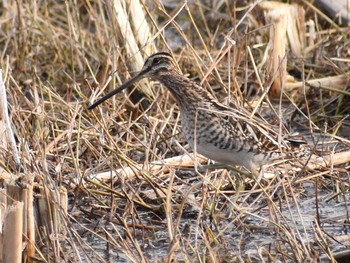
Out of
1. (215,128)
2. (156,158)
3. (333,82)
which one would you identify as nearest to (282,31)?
(333,82)

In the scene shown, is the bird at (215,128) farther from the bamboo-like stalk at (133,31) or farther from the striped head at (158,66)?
the bamboo-like stalk at (133,31)

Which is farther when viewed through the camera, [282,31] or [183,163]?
[282,31]

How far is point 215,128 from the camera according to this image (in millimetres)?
4633

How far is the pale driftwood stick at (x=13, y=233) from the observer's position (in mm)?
3582

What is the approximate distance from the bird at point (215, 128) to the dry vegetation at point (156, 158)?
0.49ft

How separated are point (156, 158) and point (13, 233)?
5.27 ft

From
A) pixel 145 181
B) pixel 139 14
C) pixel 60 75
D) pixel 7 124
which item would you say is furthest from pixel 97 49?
pixel 7 124

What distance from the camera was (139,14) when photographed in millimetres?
6160

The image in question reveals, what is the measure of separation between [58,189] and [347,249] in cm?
145

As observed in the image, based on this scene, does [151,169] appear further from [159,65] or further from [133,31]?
[133,31]

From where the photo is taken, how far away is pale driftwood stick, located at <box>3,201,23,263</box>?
3582 mm

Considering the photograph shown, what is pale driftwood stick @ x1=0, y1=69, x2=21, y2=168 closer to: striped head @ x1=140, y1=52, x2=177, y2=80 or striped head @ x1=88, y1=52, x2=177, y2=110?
striped head @ x1=88, y1=52, x2=177, y2=110

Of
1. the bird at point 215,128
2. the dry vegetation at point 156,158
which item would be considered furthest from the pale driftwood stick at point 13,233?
the bird at point 215,128

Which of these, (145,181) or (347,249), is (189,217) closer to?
(145,181)
